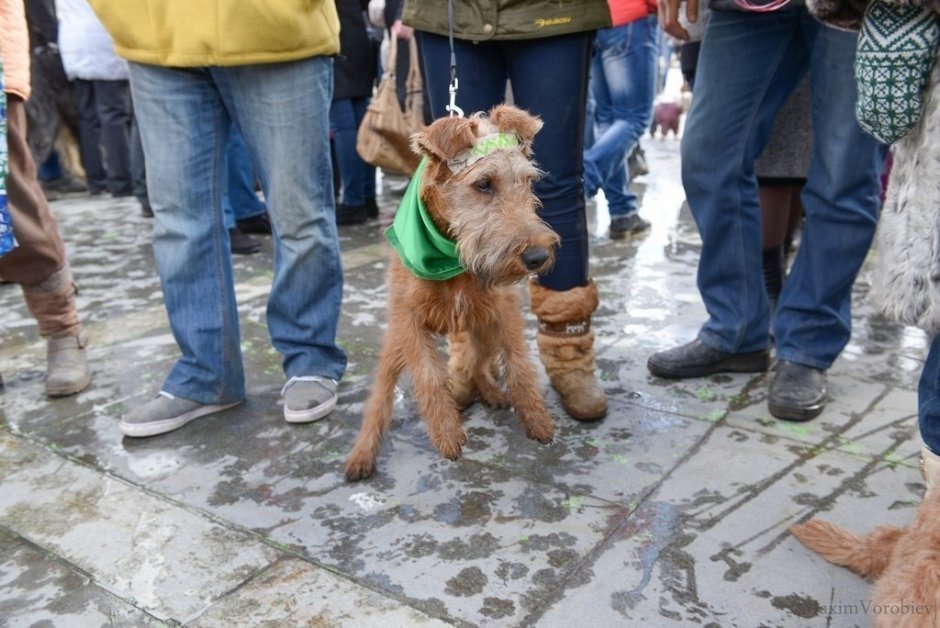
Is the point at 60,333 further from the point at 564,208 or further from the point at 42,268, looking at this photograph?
the point at 564,208

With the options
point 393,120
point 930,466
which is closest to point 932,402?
point 930,466

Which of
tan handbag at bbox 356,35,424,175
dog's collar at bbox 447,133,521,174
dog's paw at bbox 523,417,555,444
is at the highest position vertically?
dog's collar at bbox 447,133,521,174

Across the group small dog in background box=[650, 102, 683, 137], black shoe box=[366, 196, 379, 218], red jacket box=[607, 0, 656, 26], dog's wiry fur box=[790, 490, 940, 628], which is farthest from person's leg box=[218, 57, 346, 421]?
small dog in background box=[650, 102, 683, 137]

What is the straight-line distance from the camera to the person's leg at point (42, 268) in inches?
126

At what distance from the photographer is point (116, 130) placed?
7.88 metres

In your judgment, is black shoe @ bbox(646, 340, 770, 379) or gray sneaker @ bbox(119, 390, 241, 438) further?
black shoe @ bbox(646, 340, 770, 379)

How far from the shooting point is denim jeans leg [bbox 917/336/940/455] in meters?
1.94

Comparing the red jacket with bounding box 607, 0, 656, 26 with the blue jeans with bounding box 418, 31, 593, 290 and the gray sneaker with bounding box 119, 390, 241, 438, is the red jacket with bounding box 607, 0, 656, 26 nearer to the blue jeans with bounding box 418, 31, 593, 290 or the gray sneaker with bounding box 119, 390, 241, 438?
the blue jeans with bounding box 418, 31, 593, 290

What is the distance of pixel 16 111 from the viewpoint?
3.20m

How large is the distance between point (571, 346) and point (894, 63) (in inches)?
60.5

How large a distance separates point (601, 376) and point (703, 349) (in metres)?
0.44

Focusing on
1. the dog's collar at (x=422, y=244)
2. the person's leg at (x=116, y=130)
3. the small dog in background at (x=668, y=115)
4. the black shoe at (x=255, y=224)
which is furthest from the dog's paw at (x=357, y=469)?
the small dog in background at (x=668, y=115)

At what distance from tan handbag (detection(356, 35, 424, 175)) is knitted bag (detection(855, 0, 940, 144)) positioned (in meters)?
3.37

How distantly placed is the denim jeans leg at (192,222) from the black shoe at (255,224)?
3425 millimetres
